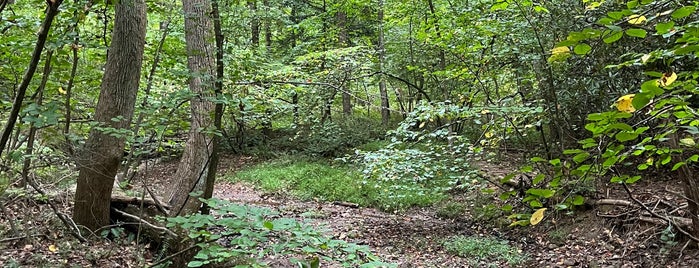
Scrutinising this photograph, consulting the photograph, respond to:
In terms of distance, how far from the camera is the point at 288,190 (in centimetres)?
1083

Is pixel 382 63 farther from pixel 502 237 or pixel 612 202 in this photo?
pixel 612 202

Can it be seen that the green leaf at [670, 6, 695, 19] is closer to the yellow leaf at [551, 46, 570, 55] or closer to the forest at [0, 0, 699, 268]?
the forest at [0, 0, 699, 268]

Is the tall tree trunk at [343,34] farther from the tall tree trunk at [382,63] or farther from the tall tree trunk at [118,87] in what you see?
the tall tree trunk at [118,87]

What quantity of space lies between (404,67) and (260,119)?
3922mm

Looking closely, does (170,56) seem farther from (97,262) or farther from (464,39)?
(464,39)

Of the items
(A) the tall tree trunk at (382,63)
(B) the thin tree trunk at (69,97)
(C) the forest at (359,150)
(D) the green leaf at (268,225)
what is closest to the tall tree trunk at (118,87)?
(C) the forest at (359,150)

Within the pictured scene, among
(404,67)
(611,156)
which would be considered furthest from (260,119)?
(611,156)

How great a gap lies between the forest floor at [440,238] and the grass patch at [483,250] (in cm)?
5

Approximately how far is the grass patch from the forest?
0.12 ft

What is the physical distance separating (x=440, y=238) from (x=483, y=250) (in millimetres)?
838

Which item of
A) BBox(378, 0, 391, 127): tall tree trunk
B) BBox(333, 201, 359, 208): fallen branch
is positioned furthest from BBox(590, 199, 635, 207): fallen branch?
BBox(378, 0, 391, 127): tall tree trunk

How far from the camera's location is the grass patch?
6141 mm

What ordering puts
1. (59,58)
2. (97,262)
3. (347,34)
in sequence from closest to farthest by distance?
(59,58) → (97,262) → (347,34)

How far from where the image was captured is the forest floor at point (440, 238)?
182 inches
